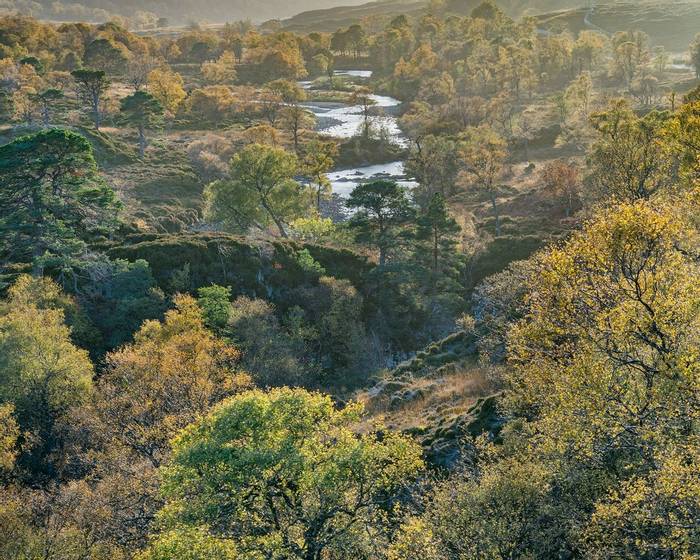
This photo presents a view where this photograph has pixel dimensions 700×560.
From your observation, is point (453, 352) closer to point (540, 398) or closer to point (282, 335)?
point (282, 335)

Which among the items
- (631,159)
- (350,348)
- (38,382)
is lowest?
(350,348)

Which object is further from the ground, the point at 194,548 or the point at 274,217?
the point at 274,217

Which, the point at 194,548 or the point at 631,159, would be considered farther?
the point at 631,159

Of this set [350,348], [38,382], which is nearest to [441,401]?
[350,348]

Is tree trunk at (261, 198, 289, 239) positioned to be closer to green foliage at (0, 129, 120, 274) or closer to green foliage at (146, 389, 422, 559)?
green foliage at (0, 129, 120, 274)

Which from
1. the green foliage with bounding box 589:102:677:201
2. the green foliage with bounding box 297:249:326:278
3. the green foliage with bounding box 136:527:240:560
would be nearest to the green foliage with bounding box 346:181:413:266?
the green foliage with bounding box 297:249:326:278

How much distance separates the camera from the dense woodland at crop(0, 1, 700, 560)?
17.4 metres

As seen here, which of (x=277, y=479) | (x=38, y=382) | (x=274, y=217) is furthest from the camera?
(x=274, y=217)

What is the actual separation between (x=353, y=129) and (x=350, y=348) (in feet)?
289

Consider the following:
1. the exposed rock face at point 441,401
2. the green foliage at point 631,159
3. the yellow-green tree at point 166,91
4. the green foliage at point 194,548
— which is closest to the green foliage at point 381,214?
the exposed rock face at point 441,401

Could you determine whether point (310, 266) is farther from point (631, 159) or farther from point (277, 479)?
point (277, 479)

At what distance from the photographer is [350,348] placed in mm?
43500

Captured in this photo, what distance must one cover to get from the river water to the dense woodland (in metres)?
3.63

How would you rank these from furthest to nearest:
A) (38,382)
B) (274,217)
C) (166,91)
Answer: (166,91), (274,217), (38,382)
